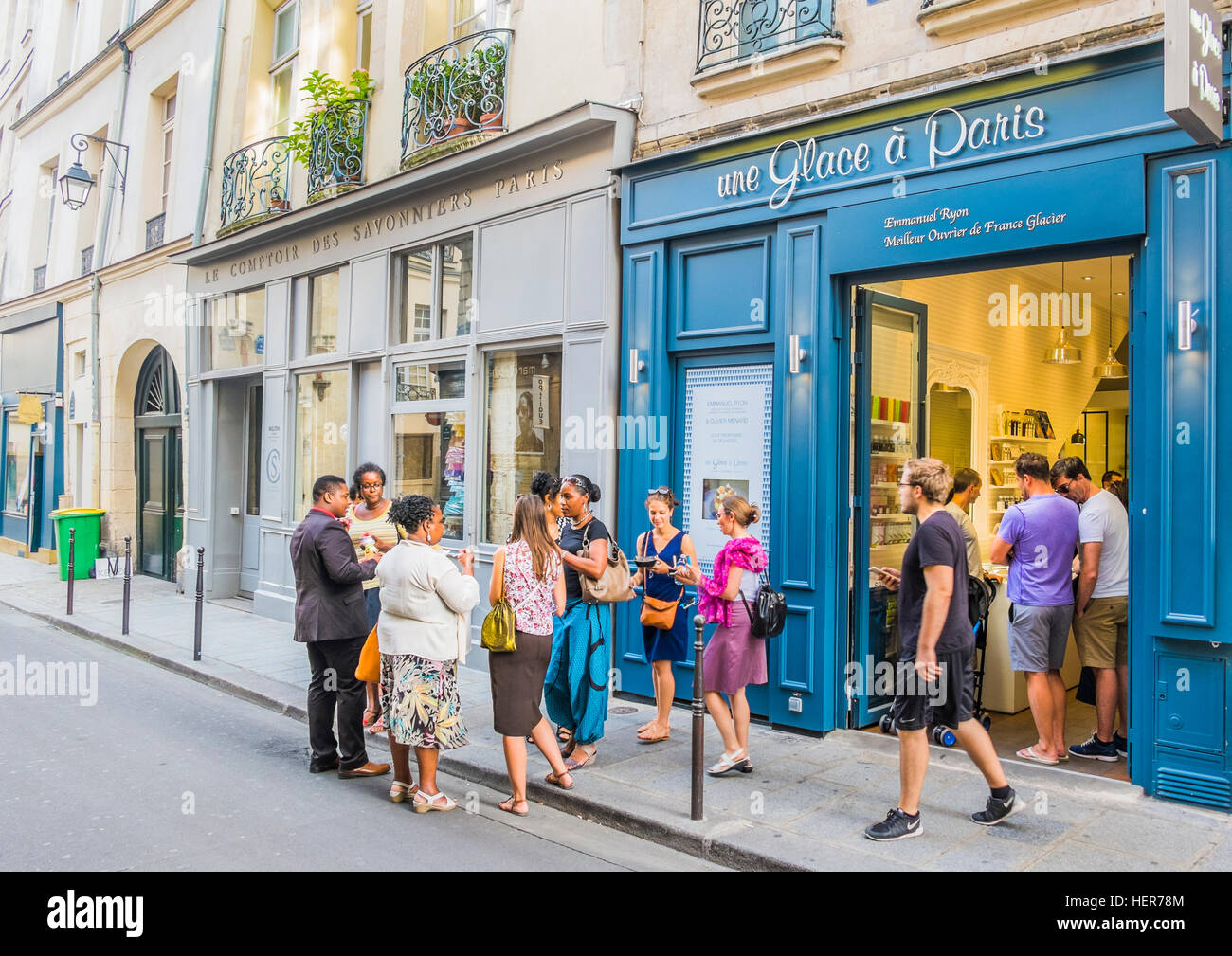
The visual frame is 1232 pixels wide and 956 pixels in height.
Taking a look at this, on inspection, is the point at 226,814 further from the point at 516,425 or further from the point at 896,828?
the point at 516,425

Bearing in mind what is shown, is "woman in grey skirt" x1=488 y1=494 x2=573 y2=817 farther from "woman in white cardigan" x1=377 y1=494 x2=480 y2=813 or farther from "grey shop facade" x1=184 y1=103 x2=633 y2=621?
"grey shop facade" x1=184 y1=103 x2=633 y2=621

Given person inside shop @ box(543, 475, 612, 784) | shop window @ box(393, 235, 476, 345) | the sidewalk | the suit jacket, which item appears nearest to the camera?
the sidewalk

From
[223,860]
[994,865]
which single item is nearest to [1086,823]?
[994,865]

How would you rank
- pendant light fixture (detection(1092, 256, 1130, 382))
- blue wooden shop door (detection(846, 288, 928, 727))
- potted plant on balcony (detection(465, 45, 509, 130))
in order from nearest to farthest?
blue wooden shop door (detection(846, 288, 928, 727))
potted plant on balcony (detection(465, 45, 509, 130))
pendant light fixture (detection(1092, 256, 1130, 382))

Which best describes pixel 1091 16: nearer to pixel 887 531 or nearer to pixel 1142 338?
pixel 1142 338

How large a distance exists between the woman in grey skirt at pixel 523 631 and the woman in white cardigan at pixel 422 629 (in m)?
0.23

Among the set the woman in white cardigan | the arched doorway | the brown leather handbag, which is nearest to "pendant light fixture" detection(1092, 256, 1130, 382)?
the brown leather handbag

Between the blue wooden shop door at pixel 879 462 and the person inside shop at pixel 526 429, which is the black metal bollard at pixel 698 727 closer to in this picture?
the blue wooden shop door at pixel 879 462

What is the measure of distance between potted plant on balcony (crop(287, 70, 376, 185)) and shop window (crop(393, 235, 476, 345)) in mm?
1625

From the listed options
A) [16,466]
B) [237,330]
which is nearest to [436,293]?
[237,330]

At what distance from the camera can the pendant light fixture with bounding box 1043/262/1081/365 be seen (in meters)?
10.8

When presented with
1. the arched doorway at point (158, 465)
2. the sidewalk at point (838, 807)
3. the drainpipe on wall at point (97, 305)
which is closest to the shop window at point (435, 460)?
the sidewalk at point (838, 807)

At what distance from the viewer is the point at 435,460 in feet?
34.9
